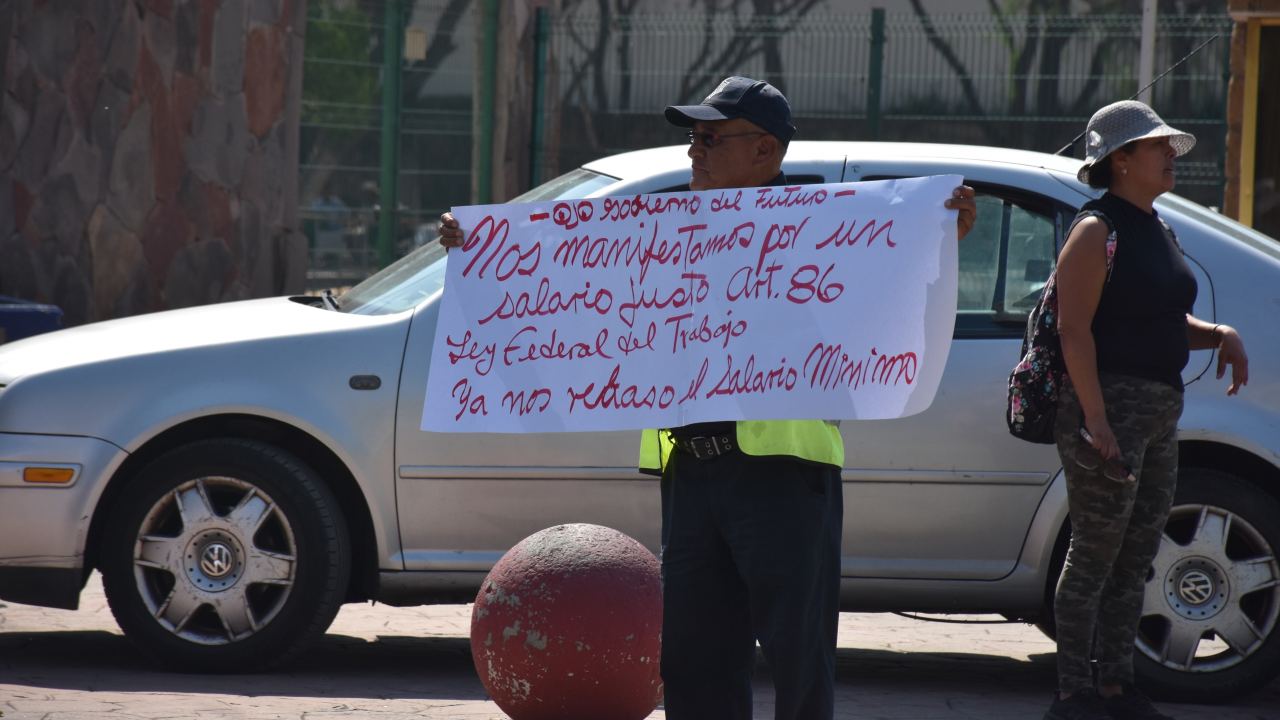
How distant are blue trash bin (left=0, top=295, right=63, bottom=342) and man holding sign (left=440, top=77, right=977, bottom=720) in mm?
5074

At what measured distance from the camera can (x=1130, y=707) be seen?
499 centimetres

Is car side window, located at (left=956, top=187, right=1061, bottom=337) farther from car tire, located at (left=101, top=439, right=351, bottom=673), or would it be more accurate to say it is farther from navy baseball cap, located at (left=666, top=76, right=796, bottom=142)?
car tire, located at (left=101, top=439, right=351, bottom=673)

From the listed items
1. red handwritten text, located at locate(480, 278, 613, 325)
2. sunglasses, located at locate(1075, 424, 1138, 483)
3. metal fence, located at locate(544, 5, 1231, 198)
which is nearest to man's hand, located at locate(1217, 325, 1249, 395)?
sunglasses, located at locate(1075, 424, 1138, 483)

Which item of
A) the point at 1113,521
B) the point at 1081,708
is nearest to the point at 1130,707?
the point at 1081,708

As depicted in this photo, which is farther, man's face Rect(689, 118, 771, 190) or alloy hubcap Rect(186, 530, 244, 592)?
alloy hubcap Rect(186, 530, 244, 592)

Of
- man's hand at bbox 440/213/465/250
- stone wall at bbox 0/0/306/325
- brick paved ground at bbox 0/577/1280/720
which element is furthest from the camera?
stone wall at bbox 0/0/306/325

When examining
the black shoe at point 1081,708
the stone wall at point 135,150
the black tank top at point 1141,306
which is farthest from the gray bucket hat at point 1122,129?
the stone wall at point 135,150

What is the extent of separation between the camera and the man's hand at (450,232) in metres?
4.01

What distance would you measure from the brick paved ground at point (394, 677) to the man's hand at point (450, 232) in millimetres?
1818

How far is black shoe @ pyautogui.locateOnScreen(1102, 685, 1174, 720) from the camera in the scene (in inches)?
195

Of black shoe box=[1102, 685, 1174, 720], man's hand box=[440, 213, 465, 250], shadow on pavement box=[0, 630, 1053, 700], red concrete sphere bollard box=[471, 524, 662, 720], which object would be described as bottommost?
shadow on pavement box=[0, 630, 1053, 700]

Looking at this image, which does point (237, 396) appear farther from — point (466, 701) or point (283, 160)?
point (283, 160)

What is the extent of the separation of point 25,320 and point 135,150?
2547 mm

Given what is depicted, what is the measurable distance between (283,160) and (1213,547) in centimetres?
751
